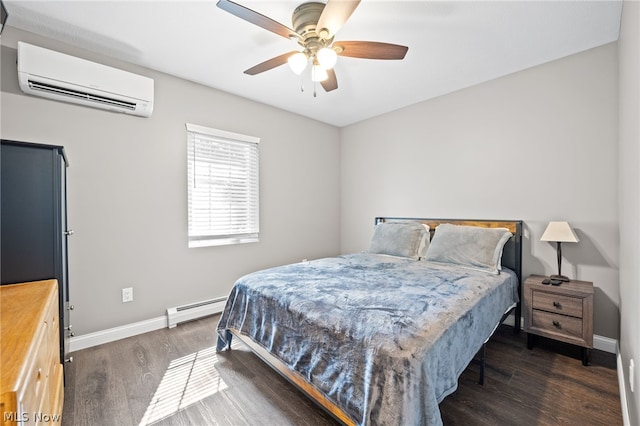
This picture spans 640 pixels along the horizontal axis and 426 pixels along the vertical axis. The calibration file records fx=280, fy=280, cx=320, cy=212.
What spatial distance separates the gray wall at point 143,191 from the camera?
2.36 metres

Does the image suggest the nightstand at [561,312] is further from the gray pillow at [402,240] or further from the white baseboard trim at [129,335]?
the gray pillow at [402,240]

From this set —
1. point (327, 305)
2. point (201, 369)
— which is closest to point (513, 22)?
point (327, 305)

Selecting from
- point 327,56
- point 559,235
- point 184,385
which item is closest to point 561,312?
point 559,235

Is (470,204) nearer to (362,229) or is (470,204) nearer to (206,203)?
(362,229)

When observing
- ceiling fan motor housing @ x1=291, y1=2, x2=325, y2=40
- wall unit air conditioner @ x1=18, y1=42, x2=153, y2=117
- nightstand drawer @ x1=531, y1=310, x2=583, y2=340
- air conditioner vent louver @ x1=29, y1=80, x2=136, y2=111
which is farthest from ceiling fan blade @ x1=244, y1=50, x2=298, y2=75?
nightstand drawer @ x1=531, y1=310, x2=583, y2=340

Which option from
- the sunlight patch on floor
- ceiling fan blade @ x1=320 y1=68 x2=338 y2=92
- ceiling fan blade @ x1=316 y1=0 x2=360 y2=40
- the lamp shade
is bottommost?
the sunlight patch on floor

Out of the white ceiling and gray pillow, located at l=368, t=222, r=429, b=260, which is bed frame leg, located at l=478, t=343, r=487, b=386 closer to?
gray pillow, located at l=368, t=222, r=429, b=260

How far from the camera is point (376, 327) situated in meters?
1.40

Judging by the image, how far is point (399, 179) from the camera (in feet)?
12.7

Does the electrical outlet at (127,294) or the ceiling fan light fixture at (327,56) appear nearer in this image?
the ceiling fan light fixture at (327,56)

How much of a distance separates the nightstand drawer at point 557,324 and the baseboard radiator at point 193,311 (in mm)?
3115

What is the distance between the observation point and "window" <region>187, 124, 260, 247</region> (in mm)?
3092

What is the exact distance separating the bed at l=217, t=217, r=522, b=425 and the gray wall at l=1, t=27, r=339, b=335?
40.7 inches

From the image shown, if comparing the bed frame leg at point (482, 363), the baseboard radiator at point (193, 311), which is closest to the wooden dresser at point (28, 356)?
the baseboard radiator at point (193, 311)
